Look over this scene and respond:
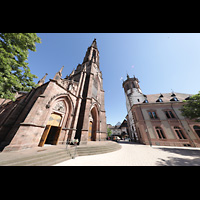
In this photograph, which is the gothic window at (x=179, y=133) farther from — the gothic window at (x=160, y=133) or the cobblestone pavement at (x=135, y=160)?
the cobblestone pavement at (x=135, y=160)

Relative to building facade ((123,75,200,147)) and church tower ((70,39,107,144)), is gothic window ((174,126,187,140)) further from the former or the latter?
church tower ((70,39,107,144))

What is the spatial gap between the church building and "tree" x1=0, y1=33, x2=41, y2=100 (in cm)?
128

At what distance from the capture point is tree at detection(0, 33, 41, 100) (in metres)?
4.17

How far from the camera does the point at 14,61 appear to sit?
4.50m

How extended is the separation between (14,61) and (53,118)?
634 centimetres

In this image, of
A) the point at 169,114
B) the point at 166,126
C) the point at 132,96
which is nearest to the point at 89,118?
the point at 166,126

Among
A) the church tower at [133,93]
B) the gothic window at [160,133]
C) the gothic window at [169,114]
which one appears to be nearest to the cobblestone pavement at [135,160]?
the gothic window at [160,133]

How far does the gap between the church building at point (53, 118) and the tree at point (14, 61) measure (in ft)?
4.19

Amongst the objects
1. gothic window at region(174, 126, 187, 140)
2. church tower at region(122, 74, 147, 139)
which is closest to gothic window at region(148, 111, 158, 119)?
gothic window at region(174, 126, 187, 140)

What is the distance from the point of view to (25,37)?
4.75m

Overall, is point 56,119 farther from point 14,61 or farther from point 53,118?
point 14,61
